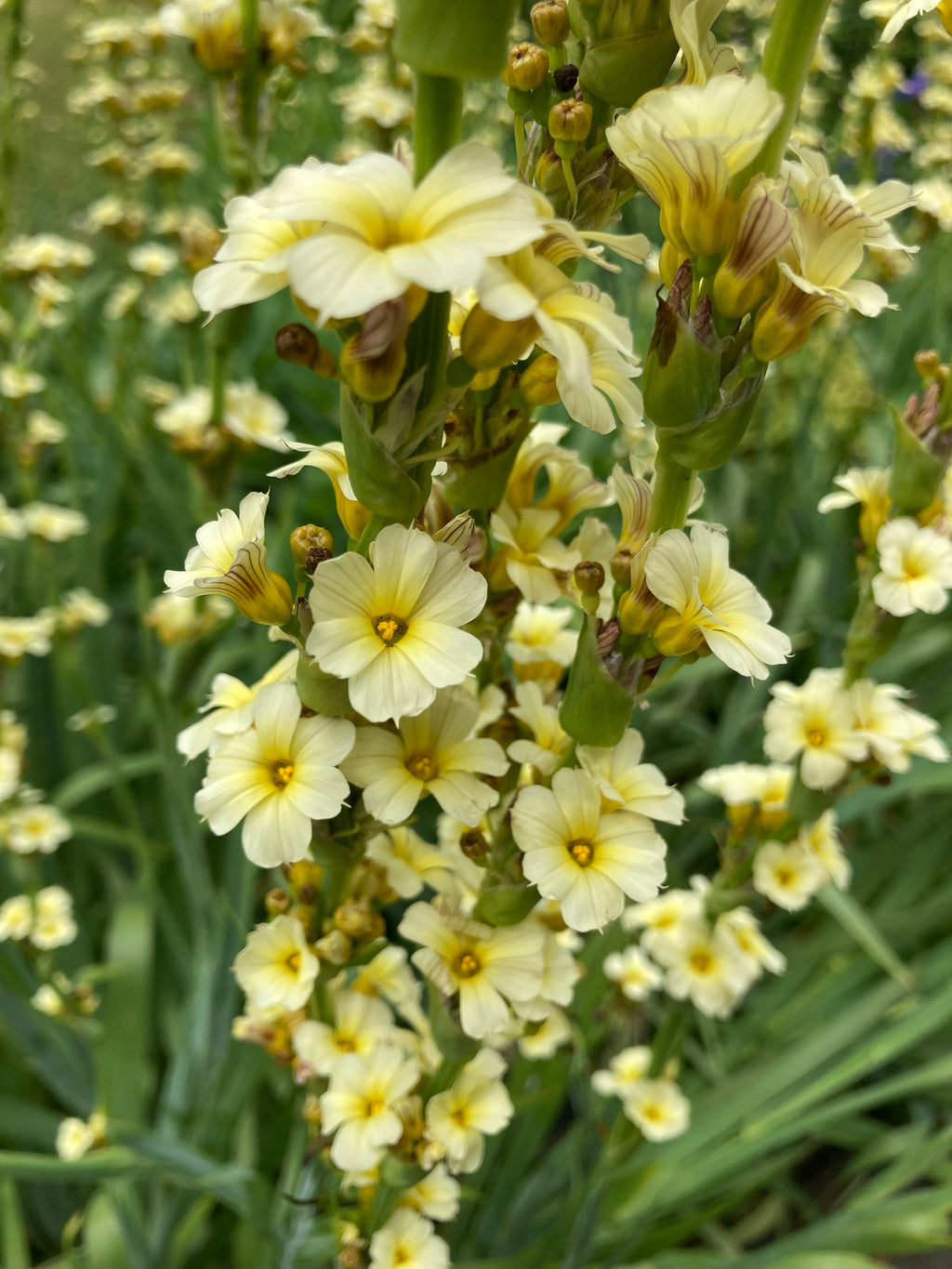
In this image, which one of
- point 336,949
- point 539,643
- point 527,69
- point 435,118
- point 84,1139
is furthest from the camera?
point 84,1139

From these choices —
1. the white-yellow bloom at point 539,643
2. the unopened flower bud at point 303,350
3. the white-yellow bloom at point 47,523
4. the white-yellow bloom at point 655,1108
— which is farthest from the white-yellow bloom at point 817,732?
the white-yellow bloom at point 47,523

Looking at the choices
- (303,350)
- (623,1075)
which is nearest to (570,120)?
(303,350)

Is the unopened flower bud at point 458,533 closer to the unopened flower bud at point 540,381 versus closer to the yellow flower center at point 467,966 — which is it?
the unopened flower bud at point 540,381

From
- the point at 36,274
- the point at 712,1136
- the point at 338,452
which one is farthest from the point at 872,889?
the point at 36,274

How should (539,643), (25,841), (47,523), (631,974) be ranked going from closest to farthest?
(539,643)
(631,974)
(25,841)
(47,523)

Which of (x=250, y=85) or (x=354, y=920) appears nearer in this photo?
(x=354, y=920)

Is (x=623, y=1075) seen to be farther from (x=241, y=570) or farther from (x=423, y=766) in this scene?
(x=241, y=570)

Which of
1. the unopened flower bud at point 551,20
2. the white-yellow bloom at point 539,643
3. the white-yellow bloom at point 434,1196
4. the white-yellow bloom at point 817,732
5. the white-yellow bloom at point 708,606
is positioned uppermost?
the unopened flower bud at point 551,20

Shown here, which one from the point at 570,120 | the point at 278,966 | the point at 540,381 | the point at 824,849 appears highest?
the point at 570,120
